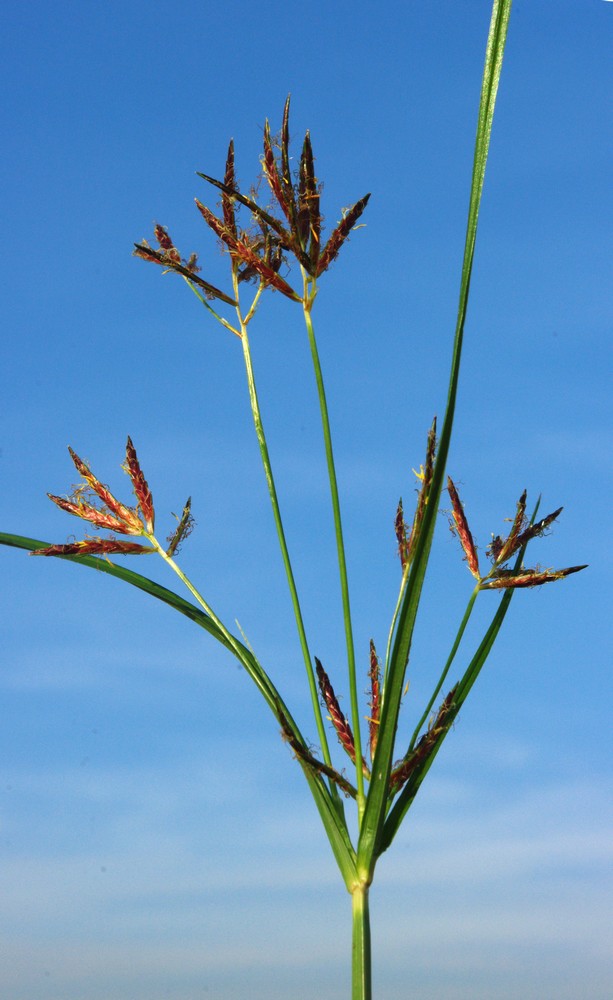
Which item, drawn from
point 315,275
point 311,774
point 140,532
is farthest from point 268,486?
point 311,774

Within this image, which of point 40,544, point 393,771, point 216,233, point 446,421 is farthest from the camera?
point 40,544

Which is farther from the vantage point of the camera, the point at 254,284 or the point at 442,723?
the point at 254,284

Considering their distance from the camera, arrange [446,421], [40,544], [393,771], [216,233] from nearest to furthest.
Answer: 1. [446,421]
2. [393,771]
3. [216,233]
4. [40,544]

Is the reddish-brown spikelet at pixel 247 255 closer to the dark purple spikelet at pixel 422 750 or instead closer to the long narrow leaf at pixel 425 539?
the long narrow leaf at pixel 425 539

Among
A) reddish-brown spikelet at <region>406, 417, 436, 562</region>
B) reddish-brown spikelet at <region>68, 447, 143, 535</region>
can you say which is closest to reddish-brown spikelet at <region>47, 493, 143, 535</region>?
reddish-brown spikelet at <region>68, 447, 143, 535</region>

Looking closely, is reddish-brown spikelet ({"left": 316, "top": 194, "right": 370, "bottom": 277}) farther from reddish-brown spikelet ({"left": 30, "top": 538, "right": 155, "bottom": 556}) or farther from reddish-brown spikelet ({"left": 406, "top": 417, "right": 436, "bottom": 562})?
reddish-brown spikelet ({"left": 30, "top": 538, "right": 155, "bottom": 556})

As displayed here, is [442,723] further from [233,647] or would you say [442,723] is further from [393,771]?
[233,647]
